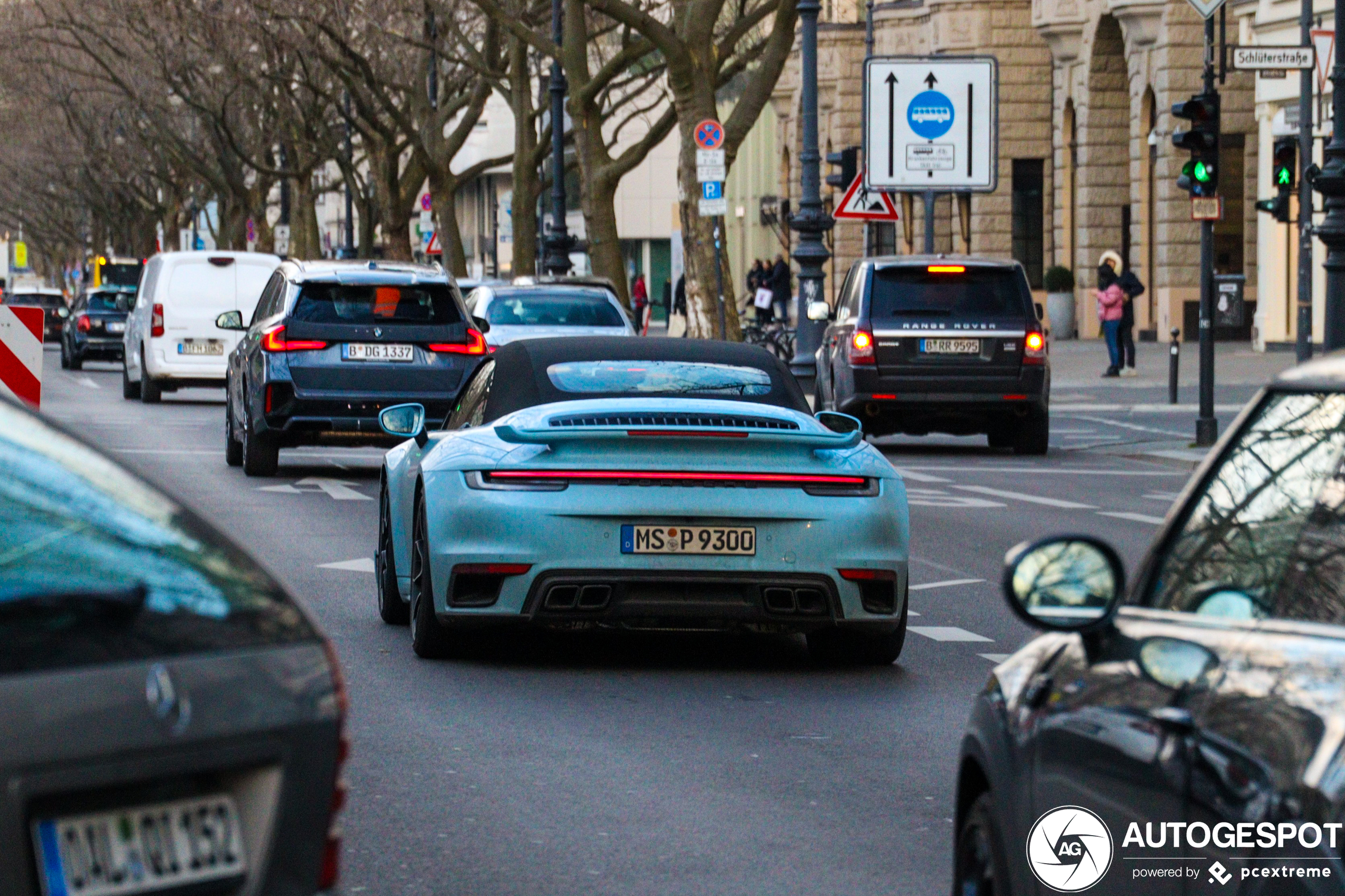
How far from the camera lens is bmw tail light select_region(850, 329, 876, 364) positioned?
23203 millimetres

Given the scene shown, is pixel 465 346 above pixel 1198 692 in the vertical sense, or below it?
below

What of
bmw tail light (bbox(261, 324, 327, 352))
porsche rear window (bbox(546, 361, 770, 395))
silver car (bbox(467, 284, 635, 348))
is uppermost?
porsche rear window (bbox(546, 361, 770, 395))

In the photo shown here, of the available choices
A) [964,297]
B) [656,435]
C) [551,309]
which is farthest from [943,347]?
[656,435]

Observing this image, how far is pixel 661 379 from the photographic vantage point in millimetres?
Answer: 10234

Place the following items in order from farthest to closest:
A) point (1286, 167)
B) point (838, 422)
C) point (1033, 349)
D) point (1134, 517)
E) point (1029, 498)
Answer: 1. point (1286, 167)
2. point (1033, 349)
3. point (1029, 498)
4. point (1134, 517)
5. point (838, 422)

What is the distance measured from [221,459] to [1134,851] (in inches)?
737

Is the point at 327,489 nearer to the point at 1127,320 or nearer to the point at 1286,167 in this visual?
the point at 1286,167

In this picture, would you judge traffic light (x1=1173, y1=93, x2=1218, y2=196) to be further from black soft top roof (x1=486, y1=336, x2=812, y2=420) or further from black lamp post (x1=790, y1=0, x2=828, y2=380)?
black soft top roof (x1=486, y1=336, x2=812, y2=420)

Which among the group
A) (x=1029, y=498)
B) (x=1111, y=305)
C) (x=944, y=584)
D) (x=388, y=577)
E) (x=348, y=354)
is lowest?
(x=1029, y=498)

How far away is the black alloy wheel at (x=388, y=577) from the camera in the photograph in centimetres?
1071

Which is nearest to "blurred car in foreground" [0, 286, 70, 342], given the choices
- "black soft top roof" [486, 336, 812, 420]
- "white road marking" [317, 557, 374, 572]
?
"white road marking" [317, 557, 374, 572]

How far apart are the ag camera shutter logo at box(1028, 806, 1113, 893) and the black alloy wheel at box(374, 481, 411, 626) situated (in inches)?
265

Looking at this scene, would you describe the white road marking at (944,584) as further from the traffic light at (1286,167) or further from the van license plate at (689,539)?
the traffic light at (1286,167)

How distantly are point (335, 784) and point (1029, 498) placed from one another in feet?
49.9
